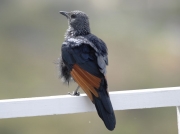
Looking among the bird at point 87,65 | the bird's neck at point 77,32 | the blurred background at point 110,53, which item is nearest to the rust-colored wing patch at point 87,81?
the bird at point 87,65

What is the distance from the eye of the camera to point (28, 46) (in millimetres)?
5348

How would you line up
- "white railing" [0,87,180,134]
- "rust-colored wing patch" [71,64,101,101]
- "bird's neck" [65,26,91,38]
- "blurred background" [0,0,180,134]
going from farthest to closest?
"blurred background" [0,0,180,134]
"bird's neck" [65,26,91,38]
"rust-colored wing patch" [71,64,101,101]
"white railing" [0,87,180,134]

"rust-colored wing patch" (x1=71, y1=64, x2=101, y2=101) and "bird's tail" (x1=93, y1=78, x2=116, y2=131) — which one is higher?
"rust-colored wing patch" (x1=71, y1=64, x2=101, y2=101)

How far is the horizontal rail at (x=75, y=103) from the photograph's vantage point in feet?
6.02

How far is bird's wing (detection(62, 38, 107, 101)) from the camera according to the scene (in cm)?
206

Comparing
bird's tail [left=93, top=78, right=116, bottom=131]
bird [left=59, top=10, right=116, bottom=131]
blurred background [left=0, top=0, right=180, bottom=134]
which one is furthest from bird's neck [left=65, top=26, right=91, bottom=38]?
blurred background [left=0, top=0, right=180, bottom=134]

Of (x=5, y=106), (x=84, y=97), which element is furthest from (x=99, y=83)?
(x=5, y=106)

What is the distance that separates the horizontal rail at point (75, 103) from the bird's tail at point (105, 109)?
32 millimetres

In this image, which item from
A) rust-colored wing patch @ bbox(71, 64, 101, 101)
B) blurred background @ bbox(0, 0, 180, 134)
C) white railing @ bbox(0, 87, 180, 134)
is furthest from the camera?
blurred background @ bbox(0, 0, 180, 134)

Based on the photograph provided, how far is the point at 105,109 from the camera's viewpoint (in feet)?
6.27

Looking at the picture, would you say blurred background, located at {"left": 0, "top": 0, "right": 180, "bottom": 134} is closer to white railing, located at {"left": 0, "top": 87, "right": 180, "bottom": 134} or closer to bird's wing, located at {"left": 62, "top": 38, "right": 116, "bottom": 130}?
bird's wing, located at {"left": 62, "top": 38, "right": 116, "bottom": 130}

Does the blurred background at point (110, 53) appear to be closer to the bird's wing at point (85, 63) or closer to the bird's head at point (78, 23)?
the bird's head at point (78, 23)

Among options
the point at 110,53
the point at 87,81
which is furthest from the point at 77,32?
the point at 110,53

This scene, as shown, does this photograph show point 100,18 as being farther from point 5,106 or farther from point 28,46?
point 5,106
